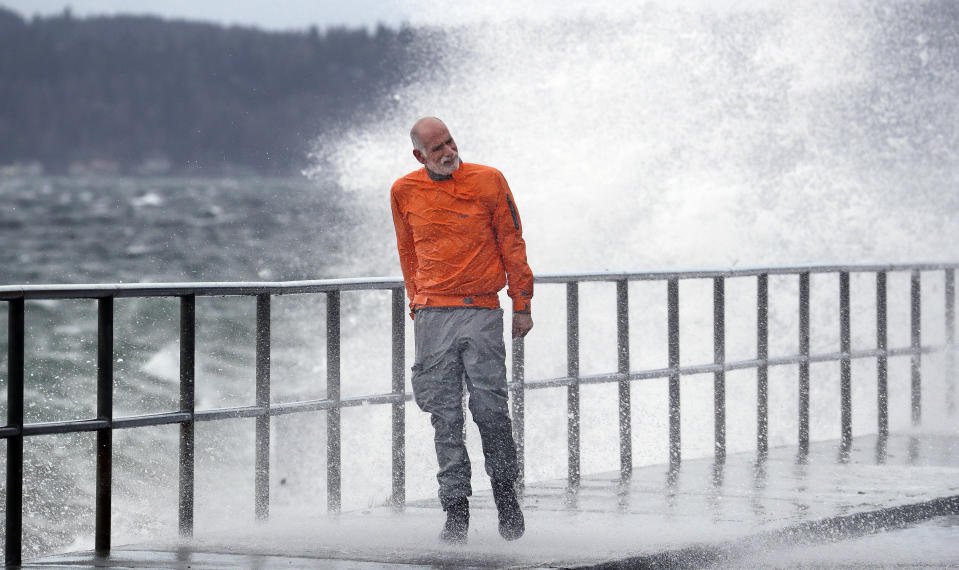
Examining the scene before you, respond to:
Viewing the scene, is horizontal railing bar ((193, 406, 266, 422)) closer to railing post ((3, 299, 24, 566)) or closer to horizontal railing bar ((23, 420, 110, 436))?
horizontal railing bar ((23, 420, 110, 436))

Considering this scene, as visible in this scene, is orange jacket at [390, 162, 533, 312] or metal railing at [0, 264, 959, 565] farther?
A: orange jacket at [390, 162, 533, 312]

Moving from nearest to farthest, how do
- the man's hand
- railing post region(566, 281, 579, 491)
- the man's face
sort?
the man's face → the man's hand → railing post region(566, 281, 579, 491)

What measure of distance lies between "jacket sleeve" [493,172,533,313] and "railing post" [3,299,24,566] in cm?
192

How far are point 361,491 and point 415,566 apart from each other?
34.8 ft

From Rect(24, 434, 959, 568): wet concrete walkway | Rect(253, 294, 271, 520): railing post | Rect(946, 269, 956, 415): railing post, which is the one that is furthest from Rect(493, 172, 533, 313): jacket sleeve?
Rect(946, 269, 956, 415): railing post

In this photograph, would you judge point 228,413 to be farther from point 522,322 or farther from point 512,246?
point 512,246

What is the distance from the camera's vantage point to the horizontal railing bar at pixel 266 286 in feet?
20.5

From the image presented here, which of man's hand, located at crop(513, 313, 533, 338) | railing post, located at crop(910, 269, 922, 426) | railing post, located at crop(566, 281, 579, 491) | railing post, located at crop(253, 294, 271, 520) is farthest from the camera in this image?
railing post, located at crop(910, 269, 922, 426)

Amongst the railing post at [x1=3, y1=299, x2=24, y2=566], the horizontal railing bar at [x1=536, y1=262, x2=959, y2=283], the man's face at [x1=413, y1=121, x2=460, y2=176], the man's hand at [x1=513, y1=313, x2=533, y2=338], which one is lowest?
the railing post at [x1=3, y1=299, x2=24, y2=566]

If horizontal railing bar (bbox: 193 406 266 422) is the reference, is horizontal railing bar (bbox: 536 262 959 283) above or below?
above

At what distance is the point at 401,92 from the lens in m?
29.5

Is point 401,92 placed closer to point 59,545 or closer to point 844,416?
point 59,545

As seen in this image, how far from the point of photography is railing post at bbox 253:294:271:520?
7238 mm

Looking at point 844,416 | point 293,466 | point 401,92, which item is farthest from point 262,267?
point 844,416
